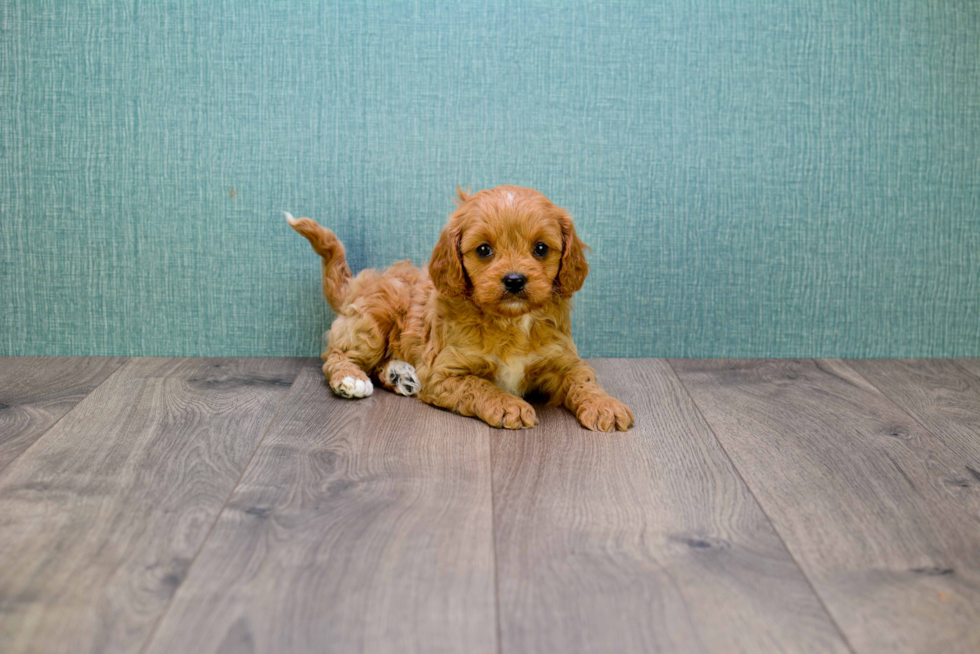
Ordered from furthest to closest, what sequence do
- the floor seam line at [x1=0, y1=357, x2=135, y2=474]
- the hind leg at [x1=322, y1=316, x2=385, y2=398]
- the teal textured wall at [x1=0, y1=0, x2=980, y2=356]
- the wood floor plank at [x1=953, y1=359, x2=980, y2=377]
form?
1. the wood floor plank at [x1=953, y1=359, x2=980, y2=377]
2. the teal textured wall at [x1=0, y1=0, x2=980, y2=356]
3. the hind leg at [x1=322, y1=316, x2=385, y2=398]
4. the floor seam line at [x1=0, y1=357, x2=135, y2=474]

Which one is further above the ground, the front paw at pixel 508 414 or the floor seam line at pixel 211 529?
the front paw at pixel 508 414

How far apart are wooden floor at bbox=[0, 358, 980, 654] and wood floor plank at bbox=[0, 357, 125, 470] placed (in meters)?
0.01

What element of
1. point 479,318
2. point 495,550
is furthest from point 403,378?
point 495,550

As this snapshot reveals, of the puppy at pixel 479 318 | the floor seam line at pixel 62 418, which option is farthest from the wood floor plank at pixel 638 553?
the floor seam line at pixel 62 418

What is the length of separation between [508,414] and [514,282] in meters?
0.36

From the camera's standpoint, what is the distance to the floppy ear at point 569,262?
2.35 m

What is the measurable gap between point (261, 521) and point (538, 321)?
3.40 ft

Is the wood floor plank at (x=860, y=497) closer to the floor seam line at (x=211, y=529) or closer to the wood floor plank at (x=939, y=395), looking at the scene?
the wood floor plank at (x=939, y=395)

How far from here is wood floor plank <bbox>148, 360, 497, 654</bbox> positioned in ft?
4.46

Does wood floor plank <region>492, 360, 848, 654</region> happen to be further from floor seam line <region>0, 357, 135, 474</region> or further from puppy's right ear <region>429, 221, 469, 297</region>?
floor seam line <region>0, 357, 135, 474</region>

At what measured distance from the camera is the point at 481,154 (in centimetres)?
289

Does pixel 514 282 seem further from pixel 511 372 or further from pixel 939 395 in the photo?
pixel 939 395

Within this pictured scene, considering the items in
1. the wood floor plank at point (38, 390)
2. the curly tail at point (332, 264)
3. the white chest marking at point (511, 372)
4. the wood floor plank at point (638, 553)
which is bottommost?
the wood floor plank at point (38, 390)

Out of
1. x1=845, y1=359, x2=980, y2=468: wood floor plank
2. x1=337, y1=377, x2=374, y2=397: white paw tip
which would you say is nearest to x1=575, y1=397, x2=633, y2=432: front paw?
x1=337, y1=377, x2=374, y2=397: white paw tip
